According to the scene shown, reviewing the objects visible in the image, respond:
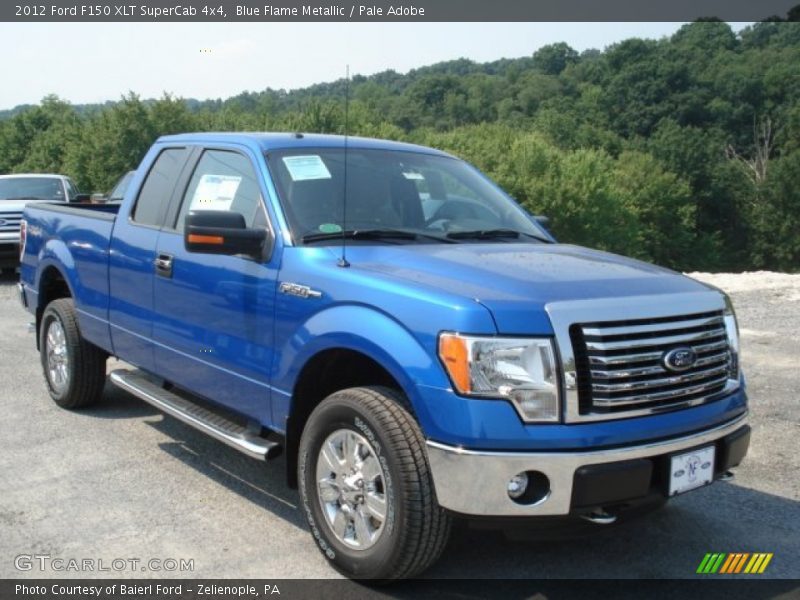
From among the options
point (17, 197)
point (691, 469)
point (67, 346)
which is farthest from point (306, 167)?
point (17, 197)

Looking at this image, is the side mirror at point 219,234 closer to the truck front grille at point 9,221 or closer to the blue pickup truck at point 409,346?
the blue pickup truck at point 409,346

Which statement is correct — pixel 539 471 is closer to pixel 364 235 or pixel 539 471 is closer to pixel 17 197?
pixel 364 235

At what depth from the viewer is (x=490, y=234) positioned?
4.83m

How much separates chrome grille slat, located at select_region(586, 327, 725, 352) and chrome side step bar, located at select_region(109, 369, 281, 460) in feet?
5.55

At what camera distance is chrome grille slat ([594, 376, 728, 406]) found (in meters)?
3.49

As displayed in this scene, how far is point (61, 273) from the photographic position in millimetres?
6629

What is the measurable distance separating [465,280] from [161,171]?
2.80 m

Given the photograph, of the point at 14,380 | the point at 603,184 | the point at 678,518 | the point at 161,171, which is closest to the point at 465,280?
the point at 678,518

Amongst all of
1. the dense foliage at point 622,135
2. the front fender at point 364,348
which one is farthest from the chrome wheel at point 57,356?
the dense foliage at point 622,135

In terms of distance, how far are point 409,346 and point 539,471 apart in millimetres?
704

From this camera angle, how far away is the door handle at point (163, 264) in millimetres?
5066

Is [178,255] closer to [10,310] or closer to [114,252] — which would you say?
[114,252]

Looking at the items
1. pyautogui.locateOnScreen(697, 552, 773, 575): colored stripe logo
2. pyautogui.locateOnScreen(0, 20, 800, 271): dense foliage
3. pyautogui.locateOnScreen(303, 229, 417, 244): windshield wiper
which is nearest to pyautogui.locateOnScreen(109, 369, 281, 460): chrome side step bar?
pyautogui.locateOnScreen(303, 229, 417, 244): windshield wiper

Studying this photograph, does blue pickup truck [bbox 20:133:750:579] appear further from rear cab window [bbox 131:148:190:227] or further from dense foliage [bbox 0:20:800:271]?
dense foliage [bbox 0:20:800:271]
